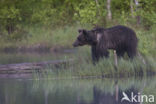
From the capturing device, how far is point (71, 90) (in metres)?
9.91

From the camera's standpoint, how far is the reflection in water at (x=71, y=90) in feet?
28.7

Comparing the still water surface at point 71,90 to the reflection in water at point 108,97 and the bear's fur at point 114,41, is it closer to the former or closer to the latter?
the reflection in water at point 108,97

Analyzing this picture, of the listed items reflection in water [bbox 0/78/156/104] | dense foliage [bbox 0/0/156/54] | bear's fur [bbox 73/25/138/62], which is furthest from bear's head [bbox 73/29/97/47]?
dense foliage [bbox 0/0/156/54]

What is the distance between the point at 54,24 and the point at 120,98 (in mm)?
15713

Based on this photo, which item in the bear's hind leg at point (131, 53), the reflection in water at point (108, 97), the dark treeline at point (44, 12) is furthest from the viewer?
the dark treeline at point (44, 12)

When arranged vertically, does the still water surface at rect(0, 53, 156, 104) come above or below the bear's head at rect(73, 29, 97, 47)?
below

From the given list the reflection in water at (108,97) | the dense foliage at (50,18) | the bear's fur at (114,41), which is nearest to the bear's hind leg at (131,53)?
the bear's fur at (114,41)

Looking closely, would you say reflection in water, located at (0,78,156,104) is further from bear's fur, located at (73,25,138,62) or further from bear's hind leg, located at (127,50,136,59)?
bear's fur, located at (73,25,138,62)

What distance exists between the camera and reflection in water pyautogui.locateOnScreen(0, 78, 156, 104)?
8758 mm

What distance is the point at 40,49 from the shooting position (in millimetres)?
20906

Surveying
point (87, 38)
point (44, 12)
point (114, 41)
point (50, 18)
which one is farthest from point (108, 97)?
point (44, 12)

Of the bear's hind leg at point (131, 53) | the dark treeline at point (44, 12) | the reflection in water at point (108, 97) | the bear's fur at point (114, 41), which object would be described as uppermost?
the dark treeline at point (44, 12)

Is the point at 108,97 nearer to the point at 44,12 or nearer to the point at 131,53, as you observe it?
the point at 131,53

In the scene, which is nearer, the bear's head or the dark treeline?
the bear's head
